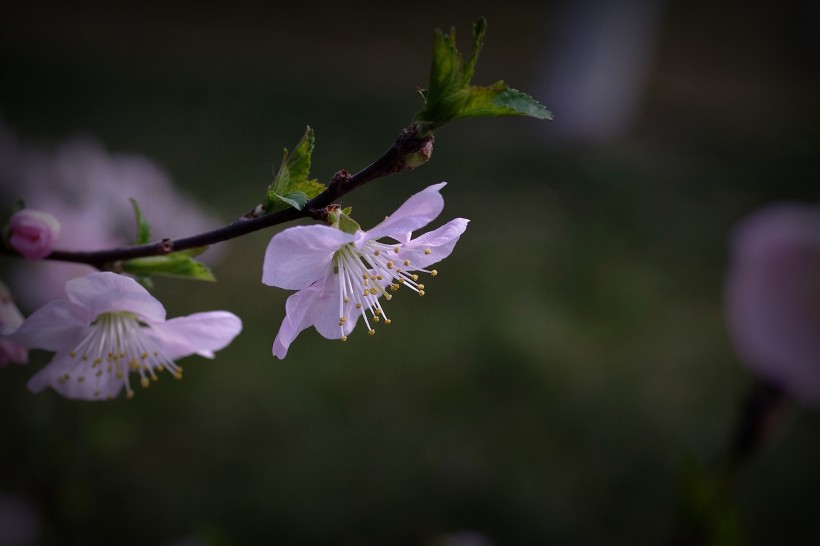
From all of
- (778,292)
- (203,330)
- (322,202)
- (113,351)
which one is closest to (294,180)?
(322,202)

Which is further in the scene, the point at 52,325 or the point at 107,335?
the point at 107,335

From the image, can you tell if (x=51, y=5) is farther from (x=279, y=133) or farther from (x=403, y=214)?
(x=403, y=214)

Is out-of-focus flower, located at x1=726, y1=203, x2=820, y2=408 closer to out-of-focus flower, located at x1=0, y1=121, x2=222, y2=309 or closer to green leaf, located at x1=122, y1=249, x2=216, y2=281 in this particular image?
green leaf, located at x1=122, y1=249, x2=216, y2=281

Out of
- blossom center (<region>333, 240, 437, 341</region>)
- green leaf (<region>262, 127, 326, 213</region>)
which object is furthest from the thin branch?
blossom center (<region>333, 240, 437, 341</region>)

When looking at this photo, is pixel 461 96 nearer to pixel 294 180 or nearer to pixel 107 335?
pixel 294 180

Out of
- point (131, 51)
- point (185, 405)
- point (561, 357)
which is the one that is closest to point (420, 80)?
point (131, 51)

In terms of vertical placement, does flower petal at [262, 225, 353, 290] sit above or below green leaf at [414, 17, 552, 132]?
below
